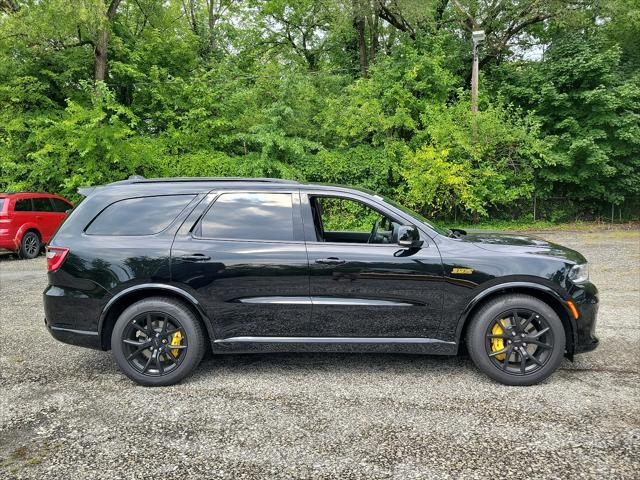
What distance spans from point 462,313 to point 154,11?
840 inches

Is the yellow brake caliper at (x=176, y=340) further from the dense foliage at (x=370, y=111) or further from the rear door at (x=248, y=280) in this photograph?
the dense foliage at (x=370, y=111)

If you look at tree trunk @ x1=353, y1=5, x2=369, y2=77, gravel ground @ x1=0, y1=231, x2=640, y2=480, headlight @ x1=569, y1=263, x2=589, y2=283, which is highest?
tree trunk @ x1=353, y1=5, x2=369, y2=77

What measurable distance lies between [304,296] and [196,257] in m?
0.97

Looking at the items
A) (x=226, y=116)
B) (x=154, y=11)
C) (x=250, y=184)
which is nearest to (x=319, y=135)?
(x=226, y=116)

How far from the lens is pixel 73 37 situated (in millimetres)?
16500

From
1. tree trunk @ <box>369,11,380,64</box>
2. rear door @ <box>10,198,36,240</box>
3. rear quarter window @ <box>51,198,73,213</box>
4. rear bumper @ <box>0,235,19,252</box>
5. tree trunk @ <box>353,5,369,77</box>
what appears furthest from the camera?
tree trunk @ <box>369,11,380,64</box>

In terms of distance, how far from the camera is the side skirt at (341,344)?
3.83m

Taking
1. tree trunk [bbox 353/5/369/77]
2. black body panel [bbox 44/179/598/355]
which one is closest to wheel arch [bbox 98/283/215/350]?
black body panel [bbox 44/179/598/355]

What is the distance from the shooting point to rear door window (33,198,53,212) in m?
11.6

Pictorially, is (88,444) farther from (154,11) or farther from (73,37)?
(154,11)

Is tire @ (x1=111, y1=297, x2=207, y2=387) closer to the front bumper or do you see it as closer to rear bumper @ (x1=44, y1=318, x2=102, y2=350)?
rear bumper @ (x1=44, y1=318, x2=102, y2=350)

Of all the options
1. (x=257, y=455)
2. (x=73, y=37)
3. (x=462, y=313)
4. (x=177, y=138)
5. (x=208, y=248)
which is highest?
(x=73, y=37)

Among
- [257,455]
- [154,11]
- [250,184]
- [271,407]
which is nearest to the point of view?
[257,455]

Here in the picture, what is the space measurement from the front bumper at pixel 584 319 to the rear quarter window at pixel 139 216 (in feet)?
11.1
